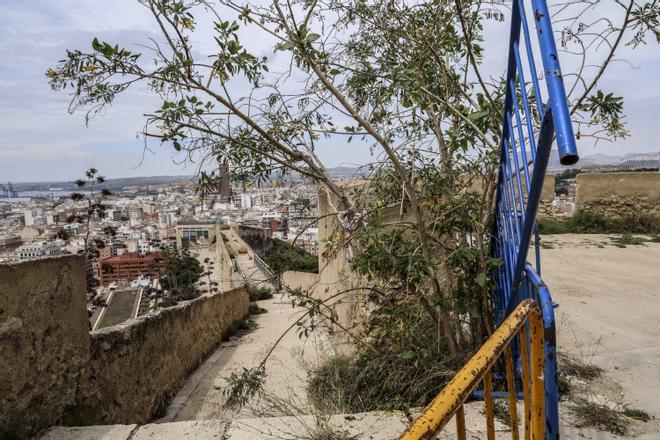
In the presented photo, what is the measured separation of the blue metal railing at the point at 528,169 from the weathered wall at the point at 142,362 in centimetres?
283

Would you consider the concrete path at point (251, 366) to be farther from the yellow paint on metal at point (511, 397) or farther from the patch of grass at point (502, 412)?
the yellow paint on metal at point (511, 397)

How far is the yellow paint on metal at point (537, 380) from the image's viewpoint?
1428 mm

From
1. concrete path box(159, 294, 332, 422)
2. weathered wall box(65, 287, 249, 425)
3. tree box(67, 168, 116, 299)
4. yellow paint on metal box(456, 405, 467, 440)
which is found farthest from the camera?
tree box(67, 168, 116, 299)

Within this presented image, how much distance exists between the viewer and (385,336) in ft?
10.1

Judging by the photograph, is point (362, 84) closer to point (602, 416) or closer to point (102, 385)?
point (602, 416)

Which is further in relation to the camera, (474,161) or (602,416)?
(474,161)

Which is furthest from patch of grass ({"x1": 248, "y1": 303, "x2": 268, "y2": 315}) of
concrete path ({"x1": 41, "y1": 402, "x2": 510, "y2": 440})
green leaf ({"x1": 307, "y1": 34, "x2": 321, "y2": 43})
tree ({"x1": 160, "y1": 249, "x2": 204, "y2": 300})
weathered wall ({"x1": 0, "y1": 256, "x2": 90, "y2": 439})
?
green leaf ({"x1": 307, "y1": 34, "x2": 321, "y2": 43})

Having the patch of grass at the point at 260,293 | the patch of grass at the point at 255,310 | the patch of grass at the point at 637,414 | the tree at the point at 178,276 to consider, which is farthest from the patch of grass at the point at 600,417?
the patch of grass at the point at 260,293

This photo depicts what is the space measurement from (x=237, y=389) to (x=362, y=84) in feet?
7.63

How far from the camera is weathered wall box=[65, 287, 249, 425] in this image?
335 cm

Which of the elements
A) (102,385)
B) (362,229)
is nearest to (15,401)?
(102,385)

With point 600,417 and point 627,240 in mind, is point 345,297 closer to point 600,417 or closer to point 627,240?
point 600,417

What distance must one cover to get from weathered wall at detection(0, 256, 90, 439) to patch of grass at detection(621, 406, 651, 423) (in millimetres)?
3292

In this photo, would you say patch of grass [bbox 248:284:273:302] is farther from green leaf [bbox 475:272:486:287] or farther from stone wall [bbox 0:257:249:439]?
green leaf [bbox 475:272:486:287]
